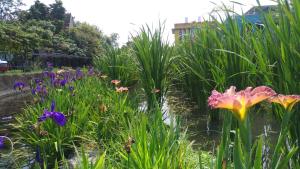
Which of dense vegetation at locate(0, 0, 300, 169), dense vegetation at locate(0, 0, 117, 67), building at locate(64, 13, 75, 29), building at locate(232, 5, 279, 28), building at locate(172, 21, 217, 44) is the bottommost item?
dense vegetation at locate(0, 0, 300, 169)

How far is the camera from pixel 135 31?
16.6 feet

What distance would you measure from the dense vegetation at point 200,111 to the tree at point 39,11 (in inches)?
1709

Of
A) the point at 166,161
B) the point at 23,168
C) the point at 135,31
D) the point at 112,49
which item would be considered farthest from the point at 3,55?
the point at 166,161

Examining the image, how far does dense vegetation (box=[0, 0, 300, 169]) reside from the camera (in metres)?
1.16

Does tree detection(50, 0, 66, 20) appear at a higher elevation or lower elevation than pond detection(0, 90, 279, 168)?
higher

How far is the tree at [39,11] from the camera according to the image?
46938 millimetres

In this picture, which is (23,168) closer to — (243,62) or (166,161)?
(166,161)

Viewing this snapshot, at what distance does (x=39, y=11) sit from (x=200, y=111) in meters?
47.5

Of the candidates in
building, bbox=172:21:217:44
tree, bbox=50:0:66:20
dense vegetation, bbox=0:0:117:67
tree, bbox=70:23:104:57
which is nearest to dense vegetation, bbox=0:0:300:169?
building, bbox=172:21:217:44

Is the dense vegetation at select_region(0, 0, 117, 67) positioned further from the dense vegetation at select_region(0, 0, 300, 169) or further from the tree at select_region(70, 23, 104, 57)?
the dense vegetation at select_region(0, 0, 300, 169)

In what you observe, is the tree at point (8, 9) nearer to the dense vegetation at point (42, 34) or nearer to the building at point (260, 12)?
the dense vegetation at point (42, 34)

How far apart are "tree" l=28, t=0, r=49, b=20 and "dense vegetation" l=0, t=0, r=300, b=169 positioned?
43.4 m

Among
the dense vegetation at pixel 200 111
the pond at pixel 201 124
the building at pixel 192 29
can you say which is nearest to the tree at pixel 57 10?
the building at pixel 192 29

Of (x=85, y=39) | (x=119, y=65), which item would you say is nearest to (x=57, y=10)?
(x=85, y=39)
